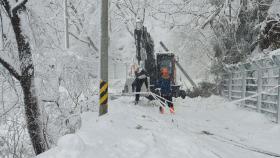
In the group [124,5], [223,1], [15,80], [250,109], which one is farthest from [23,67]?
[124,5]

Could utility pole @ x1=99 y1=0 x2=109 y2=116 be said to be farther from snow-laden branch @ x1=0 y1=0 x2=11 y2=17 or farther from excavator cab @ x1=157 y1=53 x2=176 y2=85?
excavator cab @ x1=157 y1=53 x2=176 y2=85

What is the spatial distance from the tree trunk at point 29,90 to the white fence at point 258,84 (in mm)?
5959

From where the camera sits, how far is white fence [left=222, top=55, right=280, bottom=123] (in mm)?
10443

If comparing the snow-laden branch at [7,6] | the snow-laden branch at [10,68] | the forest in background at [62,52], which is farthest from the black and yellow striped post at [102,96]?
the snow-laden branch at [7,6]

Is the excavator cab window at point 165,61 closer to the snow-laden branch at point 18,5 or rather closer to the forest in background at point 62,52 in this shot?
the forest in background at point 62,52

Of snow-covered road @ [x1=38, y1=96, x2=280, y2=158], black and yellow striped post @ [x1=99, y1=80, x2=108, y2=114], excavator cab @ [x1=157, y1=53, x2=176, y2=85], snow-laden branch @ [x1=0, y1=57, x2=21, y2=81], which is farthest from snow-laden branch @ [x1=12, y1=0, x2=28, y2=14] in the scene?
excavator cab @ [x1=157, y1=53, x2=176, y2=85]

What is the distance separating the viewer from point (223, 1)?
16.8 meters

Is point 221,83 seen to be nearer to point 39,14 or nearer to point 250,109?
point 250,109

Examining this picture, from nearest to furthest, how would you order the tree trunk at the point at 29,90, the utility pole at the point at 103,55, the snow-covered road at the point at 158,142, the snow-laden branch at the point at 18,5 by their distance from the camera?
the snow-covered road at the point at 158,142 < the snow-laden branch at the point at 18,5 < the tree trunk at the point at 29,90 < the utility pole at the point at 103,55

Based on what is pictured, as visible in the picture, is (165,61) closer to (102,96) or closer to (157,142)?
(102,96)

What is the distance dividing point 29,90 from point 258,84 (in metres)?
8.21

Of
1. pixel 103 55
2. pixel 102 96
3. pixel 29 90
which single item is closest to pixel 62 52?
pixel 103 55

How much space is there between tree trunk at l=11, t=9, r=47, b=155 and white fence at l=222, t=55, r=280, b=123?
5.96 meters

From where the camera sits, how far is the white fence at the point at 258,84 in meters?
10.4
